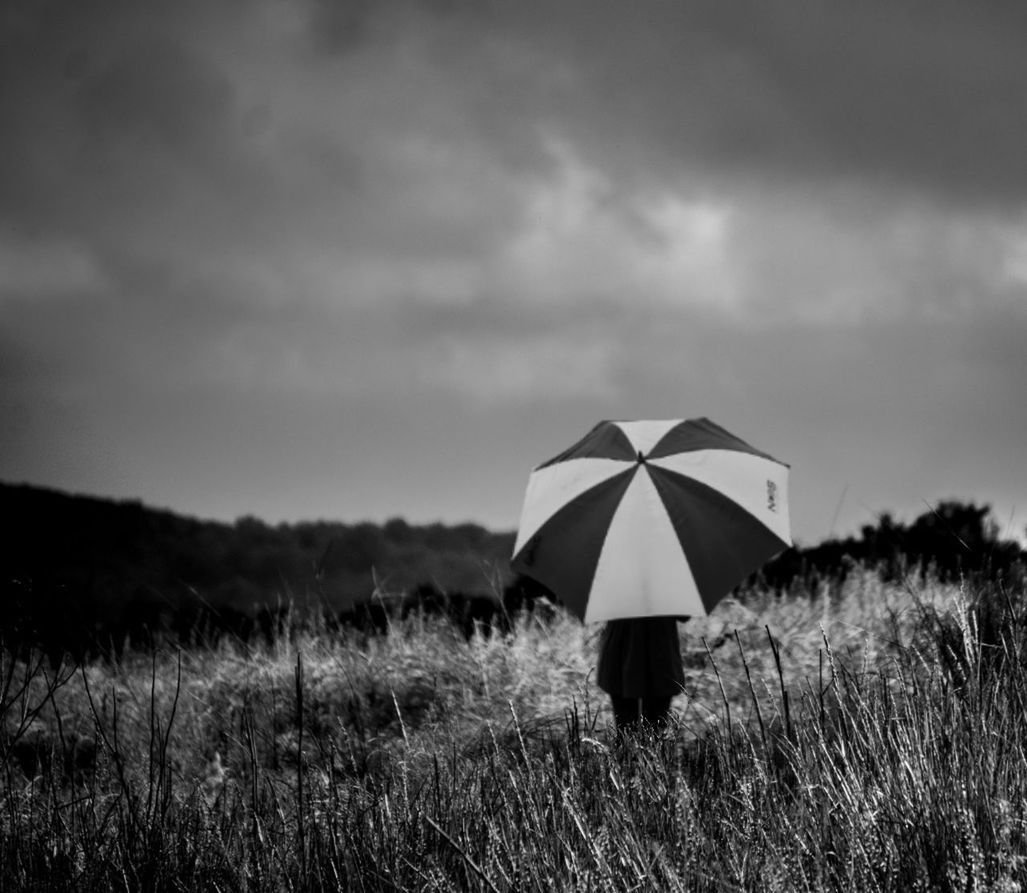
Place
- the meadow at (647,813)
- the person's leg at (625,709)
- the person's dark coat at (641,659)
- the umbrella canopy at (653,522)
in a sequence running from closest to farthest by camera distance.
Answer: the meadow at (647,813), the umbrella canopy at (653,522), the person's dark coat at (641,659), the person's leg at (625,709)

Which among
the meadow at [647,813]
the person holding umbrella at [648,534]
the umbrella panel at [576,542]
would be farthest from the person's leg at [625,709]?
the umbrella panel at [576,542]

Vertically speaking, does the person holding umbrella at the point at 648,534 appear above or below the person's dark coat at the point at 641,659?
above

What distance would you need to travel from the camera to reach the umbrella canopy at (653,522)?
478 centimetres

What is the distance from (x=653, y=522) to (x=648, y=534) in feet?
0.22

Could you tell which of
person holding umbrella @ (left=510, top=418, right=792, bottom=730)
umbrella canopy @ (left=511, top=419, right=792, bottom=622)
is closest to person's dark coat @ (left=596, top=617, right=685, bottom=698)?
person holding umbrella @ (left=510, top=418, right=792, bottom=730)

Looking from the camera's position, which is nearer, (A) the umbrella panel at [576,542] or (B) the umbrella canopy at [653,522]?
(B) the umbrella canopy at [653,522]

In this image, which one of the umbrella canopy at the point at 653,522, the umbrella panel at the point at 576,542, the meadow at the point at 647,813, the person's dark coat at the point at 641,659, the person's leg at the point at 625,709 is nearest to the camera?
the meadow at the point at 647,813

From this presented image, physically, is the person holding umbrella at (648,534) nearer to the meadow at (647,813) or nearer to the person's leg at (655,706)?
the person's leg at (655,706)

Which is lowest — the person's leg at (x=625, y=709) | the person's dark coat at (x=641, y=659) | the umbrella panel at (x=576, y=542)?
the person's leg at (x=625, y=709)

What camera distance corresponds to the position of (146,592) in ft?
46.8

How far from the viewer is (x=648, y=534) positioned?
191 inches

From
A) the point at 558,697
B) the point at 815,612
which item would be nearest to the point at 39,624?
the point at 558,697

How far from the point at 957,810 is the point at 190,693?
7687mm

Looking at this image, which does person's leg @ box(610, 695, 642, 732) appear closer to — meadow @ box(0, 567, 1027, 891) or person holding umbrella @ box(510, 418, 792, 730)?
person holding umbrella @ box(510, 418, 792, 730)
